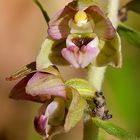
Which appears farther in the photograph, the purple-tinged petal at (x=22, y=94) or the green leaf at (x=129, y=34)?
the green leaf at (x=129, y=34)

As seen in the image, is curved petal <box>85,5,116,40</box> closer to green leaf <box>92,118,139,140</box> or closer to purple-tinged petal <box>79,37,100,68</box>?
purple-tinged petal <box>79,37,100,68</box>

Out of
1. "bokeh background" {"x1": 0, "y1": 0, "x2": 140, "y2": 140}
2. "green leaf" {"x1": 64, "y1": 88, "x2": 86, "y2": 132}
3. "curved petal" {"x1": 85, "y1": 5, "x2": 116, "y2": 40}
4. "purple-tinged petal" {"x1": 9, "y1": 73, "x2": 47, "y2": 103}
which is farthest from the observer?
"bokeh background" {"x1": 0, "y1": 0, "x2": 140, "y2": 140}

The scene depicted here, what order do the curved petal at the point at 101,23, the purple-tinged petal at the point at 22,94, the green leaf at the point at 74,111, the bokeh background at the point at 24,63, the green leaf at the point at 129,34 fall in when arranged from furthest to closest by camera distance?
the bokeh background at the point at 24,63 → the green leaf at the point at 129,34 → the purple-tinged petal at the point at 22,94 → the curved petal at the point at 101,23 → the green leaf at the point at 74,111

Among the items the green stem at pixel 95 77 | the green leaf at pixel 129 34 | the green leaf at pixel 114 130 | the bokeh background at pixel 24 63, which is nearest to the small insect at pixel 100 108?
the green leaf at pixel 114 130

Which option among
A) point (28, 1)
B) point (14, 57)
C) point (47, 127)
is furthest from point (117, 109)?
point (47, 127)

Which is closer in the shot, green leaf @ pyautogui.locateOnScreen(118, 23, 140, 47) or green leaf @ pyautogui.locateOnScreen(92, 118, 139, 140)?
green leaf @ pyautogui.locateOnScreen(92, 118, 139, 140)

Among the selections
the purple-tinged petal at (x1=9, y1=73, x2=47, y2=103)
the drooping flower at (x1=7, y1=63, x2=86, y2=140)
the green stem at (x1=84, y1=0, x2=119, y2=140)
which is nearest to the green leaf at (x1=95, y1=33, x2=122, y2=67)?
the green stem at (x1=84, y1=0, x2=119, y2=140)

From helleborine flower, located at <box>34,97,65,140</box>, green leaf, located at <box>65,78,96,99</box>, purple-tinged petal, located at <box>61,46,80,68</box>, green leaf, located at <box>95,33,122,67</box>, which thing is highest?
purple-tinged petal, located at <box>61,46,80,68</box>

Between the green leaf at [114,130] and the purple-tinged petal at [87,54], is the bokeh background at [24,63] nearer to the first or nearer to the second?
the green leaf at [114,130]

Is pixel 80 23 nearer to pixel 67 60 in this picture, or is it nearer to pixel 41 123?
pixel 67 60
